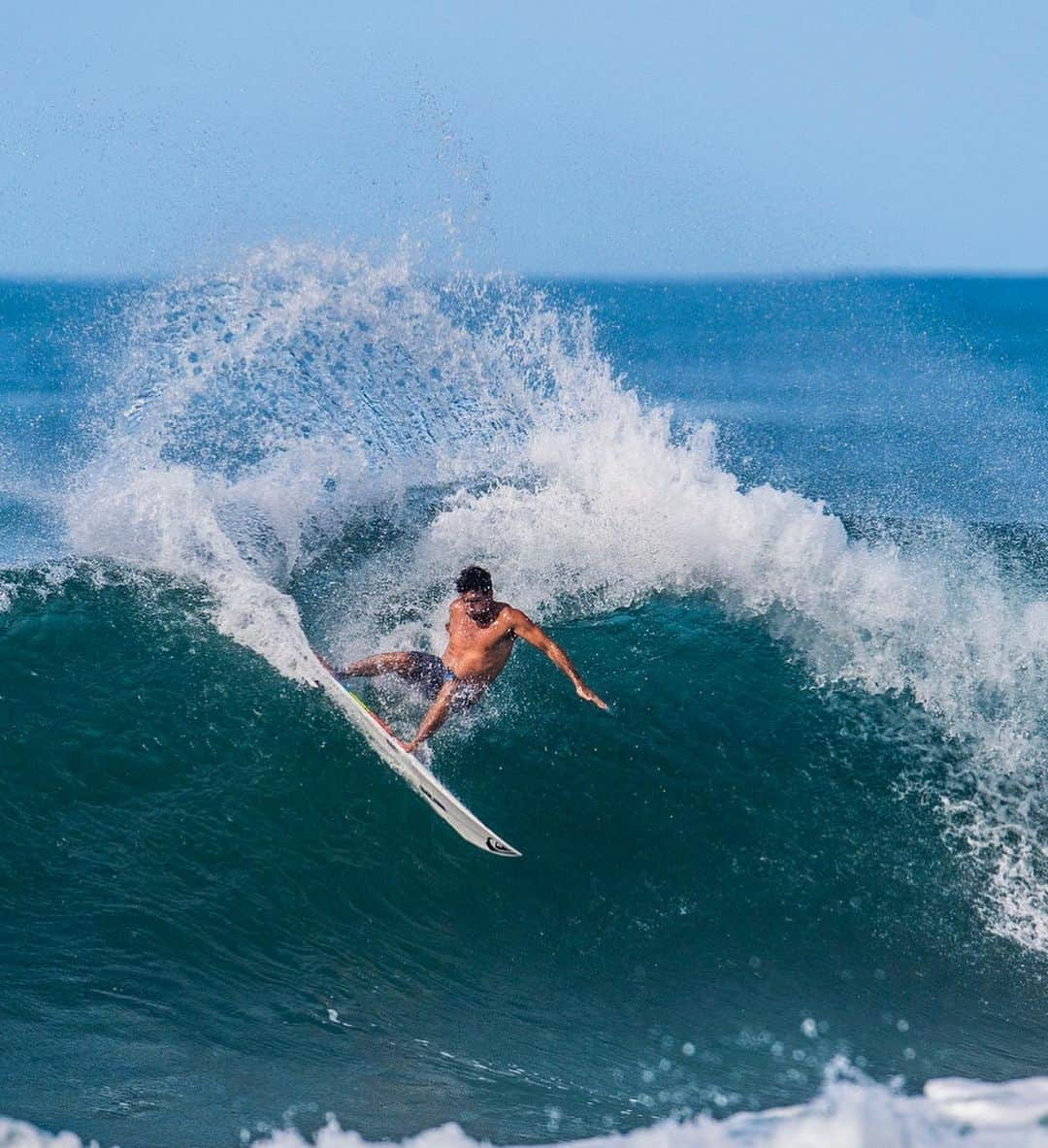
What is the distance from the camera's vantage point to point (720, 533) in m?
9.98

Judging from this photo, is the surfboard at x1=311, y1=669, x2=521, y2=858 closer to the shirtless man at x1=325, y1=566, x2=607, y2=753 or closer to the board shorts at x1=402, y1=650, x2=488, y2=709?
the shirtless man at x1=325, y1=566, x2=607, y2=753

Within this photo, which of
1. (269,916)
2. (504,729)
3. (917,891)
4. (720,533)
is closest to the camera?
(269,916)

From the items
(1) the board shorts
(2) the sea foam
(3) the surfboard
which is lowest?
(2) the sea foam

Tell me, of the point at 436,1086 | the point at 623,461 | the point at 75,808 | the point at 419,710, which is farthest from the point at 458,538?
the point at 436,1086

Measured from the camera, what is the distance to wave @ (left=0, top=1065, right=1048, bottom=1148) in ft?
13.0

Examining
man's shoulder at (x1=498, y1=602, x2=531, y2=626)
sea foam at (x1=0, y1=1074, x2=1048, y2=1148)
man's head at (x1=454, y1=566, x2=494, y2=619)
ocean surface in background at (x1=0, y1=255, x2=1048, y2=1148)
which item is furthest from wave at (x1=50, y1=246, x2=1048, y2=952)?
sea foam at (x1=0, y1=1074, x2=1048, y2=1148)

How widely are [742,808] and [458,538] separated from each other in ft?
13.5

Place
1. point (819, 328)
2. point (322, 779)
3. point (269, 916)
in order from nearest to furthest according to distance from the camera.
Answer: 1. point (269, 916)
2. point (322, 779)
3. point (819, 328)

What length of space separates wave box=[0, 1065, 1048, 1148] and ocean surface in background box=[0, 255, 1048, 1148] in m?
0.02

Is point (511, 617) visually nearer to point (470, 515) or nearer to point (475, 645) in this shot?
point (475, 645)

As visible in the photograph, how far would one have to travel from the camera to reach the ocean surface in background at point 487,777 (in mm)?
4973

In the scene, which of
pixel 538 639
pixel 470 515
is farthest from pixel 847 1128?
pixel 470 515

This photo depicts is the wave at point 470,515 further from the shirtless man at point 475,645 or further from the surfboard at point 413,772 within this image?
the shirtless man at point 475,645

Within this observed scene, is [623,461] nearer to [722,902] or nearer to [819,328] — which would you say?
[722,902]
